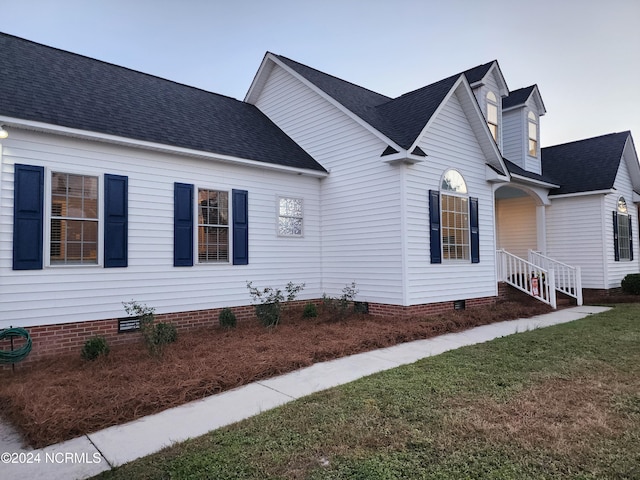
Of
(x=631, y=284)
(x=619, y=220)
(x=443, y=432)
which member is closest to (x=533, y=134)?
(x=619, y=220)

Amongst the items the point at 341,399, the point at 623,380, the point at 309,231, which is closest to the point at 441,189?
the point at 309,231

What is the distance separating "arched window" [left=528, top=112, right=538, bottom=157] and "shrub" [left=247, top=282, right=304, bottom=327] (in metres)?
10.9

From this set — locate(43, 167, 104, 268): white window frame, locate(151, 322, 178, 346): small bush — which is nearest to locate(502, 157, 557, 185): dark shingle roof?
locate(151, 322, 178, 346): small bush

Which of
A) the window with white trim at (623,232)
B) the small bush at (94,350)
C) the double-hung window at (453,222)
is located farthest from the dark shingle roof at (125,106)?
the window with white trim at (623,232)

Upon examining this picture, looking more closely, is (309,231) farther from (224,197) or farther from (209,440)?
(209,440)

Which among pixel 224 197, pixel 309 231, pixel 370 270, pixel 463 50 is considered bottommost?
pixel 370 270

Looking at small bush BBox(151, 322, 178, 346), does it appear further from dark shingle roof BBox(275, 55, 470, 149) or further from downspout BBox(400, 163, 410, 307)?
dark shingle roof BBox(275, 55, 470, 149)

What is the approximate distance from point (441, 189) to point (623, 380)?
601cm

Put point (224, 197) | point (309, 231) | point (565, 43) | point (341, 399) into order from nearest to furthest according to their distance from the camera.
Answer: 1. point (341, 399)
2. point (224, 197)
3. point (309, 231)
4. point (565, 43)

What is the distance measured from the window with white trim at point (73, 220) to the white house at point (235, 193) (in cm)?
2

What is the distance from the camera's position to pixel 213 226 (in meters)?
8.96

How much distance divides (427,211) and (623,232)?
10738mm

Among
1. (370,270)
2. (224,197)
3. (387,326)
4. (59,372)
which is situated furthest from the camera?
(370,270)

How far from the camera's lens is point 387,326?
27.7ft
